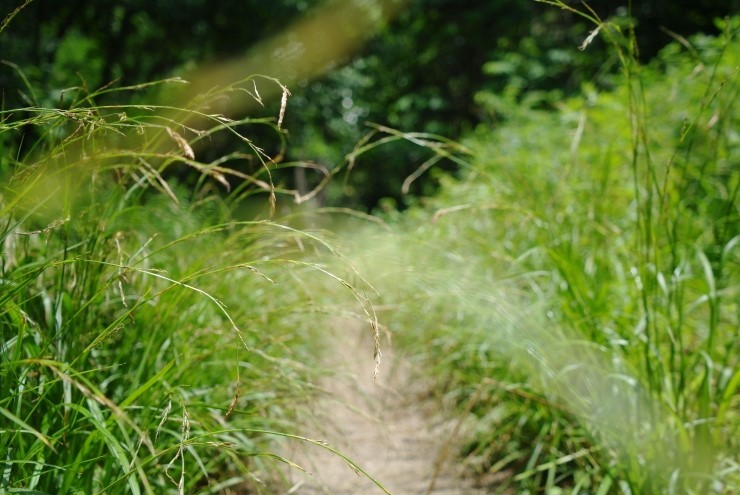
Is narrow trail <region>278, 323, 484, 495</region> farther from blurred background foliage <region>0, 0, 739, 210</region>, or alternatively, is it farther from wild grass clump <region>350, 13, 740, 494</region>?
blurred background foliage <region>0, 0, 739, 210</region>

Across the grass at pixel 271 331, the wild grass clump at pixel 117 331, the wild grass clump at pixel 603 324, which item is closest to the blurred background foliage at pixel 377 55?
the wild grass clump at pixel 603 324

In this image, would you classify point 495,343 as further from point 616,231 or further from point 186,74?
point 186,74

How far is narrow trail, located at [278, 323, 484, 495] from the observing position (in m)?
1.67

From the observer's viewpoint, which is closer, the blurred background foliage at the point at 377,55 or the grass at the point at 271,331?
the grass at the point at 271,331

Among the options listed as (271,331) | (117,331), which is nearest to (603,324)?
(271,331)

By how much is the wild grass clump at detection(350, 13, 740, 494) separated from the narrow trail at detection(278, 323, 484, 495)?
0.14m

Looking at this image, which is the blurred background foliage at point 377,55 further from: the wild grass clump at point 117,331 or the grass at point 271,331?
the wild grass clump at point 117,331

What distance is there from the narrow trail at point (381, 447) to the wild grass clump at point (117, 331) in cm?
15

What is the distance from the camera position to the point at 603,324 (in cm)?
170

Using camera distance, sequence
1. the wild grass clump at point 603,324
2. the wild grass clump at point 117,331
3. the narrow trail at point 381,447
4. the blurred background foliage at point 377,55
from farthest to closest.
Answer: the blurred background foliage at point 377,55
the narrow trail at point 381,447
the wild grass clump at point 603,324
the wild grass clump at point 117,331

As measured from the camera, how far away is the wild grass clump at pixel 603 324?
128 cm

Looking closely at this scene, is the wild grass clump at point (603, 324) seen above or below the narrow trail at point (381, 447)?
above

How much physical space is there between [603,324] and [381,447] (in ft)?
2.98

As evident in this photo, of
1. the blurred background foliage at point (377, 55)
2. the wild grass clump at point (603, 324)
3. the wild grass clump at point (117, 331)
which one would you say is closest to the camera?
the wild grass clump at point (117, 331)
